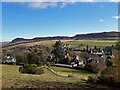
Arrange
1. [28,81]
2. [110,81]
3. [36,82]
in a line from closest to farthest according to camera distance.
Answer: [36,82] → [28,81] → [110,81]

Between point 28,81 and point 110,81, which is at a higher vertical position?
point 28,81

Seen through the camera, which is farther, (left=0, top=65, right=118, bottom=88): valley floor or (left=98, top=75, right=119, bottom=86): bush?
(left=98, top=75, right=119, bottom=86): bush

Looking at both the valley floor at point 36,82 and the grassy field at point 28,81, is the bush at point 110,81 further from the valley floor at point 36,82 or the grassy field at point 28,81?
the grassy field at point 28,81

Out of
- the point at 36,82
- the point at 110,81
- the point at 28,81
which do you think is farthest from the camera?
the point at 110,81

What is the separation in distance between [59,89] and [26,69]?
789 centimetres

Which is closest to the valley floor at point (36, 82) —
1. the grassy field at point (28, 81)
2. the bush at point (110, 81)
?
the grassy field at point (28, 81)

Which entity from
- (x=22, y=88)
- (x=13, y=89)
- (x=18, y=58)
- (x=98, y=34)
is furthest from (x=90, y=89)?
(x=98, y=34)

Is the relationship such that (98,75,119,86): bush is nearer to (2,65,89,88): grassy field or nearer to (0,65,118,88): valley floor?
(0,65,118,88): valley floor

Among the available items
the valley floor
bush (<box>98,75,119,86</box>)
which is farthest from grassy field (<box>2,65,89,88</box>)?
bush (<box>98,75,119,86</box>)

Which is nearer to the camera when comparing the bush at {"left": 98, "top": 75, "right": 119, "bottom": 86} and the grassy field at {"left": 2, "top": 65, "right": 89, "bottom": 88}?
the grassy field at {"left": 2, "top": 65, "right": 89, "bottom": 88}

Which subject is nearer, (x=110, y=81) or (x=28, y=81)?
(x=28, y=81)

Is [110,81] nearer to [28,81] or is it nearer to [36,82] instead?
[36,82]

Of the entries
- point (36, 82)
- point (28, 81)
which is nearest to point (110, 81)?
point (36, 82)

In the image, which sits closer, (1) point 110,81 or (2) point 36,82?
(2) point 36,82
